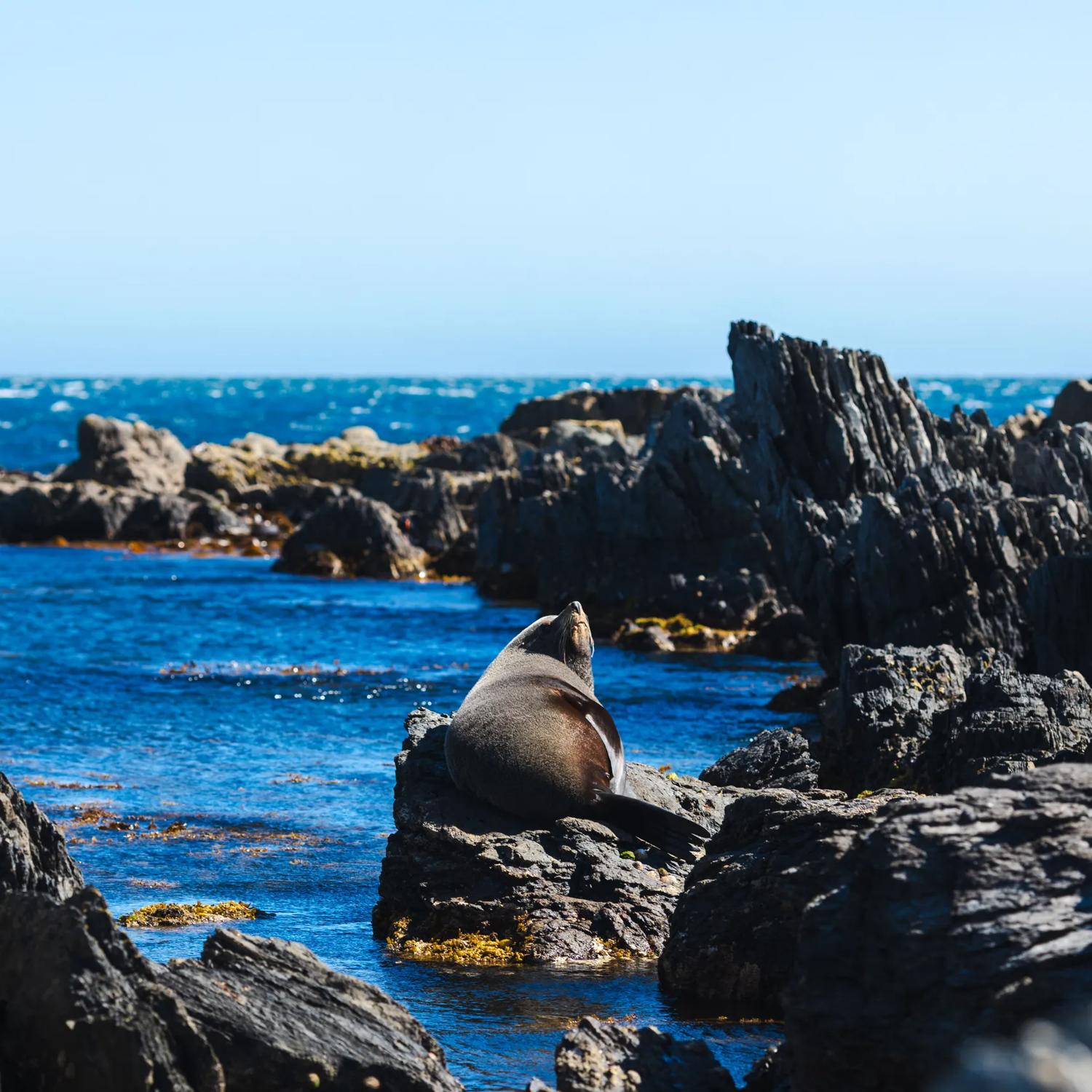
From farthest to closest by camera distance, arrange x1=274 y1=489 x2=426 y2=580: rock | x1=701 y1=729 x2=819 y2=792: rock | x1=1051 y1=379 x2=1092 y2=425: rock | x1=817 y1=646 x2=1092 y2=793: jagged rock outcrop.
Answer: x1=1051 y1=379 x2=1092 y2=425: rock < x1=274 y1=489 x2=426 y2=580: rock < x1=701 y1=729 x2=819 y2=792: rock < x1=817 y1=646 x2=1092 y2=793: jagged rock outcrop

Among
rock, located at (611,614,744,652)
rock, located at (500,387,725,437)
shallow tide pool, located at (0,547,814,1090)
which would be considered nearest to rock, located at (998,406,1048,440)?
rock, located at (611,614,744,652)

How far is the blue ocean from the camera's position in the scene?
A: 30.9ft

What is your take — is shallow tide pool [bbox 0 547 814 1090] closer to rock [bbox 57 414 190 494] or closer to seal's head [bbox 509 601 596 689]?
seal's head [bbox 509 601 596 689]

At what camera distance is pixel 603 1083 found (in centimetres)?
649

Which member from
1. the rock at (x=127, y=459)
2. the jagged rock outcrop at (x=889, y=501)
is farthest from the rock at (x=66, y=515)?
the jagged rock outcrop at (x=889, y=501)

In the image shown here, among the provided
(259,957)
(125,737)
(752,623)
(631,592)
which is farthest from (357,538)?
(259,957)

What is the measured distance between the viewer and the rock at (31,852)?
25.0 feet

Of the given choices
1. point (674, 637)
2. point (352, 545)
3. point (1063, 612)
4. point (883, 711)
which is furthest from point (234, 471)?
point (883, 711)

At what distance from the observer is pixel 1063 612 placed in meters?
20.0

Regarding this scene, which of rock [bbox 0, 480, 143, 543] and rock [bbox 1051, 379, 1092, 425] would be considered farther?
rock [bbox 0, 480, 143, 543]

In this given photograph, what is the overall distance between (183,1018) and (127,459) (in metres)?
55.2

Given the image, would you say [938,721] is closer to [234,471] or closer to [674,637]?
[674,637]

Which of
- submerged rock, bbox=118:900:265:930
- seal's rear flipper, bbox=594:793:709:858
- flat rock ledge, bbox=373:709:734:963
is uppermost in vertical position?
seal's rear flipper, bbox=594:793:709:858

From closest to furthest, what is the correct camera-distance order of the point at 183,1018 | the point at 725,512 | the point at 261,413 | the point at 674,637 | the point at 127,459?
the point at 183,1018 < the point at 674,637 < the point at 725,512 < the point at 127,459 < the point at 261,413
